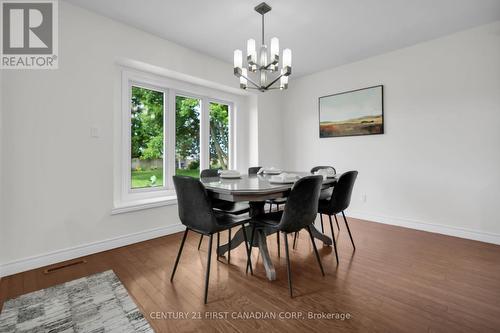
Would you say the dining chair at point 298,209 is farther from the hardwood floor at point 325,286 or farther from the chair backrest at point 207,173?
the chair backrest at point 207,173

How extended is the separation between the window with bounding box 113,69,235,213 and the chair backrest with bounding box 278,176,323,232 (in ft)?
6.28

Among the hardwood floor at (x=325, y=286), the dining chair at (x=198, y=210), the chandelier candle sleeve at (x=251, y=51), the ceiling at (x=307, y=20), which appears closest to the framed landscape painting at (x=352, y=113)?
the ceiling at (x=307, y=20)

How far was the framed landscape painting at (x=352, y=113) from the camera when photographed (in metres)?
3.54

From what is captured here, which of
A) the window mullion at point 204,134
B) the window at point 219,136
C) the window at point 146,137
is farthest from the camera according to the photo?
the window at point 219,136

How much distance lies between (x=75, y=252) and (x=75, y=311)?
990 millimetres

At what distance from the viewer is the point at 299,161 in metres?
4.57

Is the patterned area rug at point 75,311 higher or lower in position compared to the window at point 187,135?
lower

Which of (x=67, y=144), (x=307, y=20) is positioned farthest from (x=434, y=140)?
(x=67, y=144)

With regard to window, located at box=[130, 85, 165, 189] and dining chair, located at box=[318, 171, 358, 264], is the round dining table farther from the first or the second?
window, located at box=[130, 85, 165, 189]

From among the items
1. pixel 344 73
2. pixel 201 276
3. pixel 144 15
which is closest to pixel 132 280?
pixel 201 276

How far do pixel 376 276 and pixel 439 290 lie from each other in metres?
0.41

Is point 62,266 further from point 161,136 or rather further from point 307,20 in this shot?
point 307,20

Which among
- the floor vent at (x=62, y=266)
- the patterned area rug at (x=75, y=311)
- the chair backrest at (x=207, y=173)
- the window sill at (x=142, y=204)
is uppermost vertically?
the chair backrest at (x=207, y=173)

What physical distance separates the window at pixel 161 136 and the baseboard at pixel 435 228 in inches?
101
